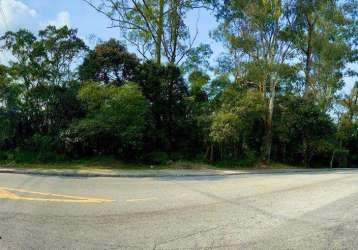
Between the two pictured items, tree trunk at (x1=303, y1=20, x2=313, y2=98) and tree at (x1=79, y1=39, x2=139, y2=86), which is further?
tree trunk at (x1=303, y1=20, x2=313, y2=98)

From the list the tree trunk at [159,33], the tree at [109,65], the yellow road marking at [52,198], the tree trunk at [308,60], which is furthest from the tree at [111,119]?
the tree trunk at [308,60]

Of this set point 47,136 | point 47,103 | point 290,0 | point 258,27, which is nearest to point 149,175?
point 47,136

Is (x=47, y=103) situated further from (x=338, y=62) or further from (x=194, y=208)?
(x=338, y=62)

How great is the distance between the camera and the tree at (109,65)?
25219 mm

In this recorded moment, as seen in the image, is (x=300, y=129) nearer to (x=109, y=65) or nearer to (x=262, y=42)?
(x=262, y=42)

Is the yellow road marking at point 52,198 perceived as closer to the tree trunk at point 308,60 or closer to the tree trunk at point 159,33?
the tree trunk at point 159,33

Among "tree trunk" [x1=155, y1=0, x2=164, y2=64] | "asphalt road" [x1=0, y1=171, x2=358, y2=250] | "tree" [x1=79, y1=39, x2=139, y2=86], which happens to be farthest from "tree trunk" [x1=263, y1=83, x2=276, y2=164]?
"asphalt road" [x1=0, y1=171, x2=358, y2=250]

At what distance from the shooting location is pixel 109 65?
2559 cm

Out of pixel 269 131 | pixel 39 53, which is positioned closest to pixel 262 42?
pixel 269 131

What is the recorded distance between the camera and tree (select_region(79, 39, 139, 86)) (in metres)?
25.2

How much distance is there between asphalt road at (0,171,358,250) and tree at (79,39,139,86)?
15222 millimetres

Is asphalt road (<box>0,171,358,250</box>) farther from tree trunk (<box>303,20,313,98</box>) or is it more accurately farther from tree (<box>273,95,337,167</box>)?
tree trunk (<box>303,20,313,98</box>)

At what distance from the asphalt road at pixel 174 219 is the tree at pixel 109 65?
15.2m

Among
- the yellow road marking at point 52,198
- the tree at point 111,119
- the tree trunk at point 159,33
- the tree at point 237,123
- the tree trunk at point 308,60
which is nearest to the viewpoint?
the yellow road marking at point 52,198
